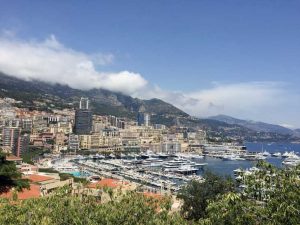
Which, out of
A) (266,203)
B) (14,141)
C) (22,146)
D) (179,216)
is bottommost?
(179,216)

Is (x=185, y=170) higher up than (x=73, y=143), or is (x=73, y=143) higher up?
(x=73, y=143)

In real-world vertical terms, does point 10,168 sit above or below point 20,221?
above

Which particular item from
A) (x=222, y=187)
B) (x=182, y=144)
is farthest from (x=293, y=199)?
(x=182, y=144)

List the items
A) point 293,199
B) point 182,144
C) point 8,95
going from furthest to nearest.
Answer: point 8,95 < point 182,144 < point 293,199

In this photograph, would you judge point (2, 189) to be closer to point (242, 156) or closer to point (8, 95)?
point (242, 156)

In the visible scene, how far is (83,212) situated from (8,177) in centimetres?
789

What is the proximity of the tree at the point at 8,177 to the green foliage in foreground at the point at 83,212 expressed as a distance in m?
6.28

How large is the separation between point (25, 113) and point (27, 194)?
139642mm

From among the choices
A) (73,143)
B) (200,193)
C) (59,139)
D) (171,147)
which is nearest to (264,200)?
(200,193)

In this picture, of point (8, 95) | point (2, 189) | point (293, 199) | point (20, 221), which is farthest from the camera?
point (8, 95)

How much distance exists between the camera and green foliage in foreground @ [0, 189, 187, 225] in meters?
9.69

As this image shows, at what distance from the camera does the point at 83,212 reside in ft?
33.8

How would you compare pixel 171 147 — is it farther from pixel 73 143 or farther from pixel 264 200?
pixel 264 200

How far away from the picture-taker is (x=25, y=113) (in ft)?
518
